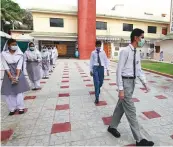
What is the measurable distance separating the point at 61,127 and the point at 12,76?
151cm

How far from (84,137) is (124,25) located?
73.1 ft

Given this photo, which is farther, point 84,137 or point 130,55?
point 84,137

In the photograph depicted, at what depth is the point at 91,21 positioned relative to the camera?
63.4ft

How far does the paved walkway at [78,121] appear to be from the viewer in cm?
263

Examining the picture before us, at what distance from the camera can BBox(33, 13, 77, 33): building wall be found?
19.9 metres

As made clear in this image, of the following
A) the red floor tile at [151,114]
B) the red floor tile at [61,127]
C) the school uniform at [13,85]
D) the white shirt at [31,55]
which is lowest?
the red floor tile at [61,127]

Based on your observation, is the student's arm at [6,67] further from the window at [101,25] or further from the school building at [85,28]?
the window at [101,25]

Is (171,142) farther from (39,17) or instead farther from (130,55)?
(39,17)

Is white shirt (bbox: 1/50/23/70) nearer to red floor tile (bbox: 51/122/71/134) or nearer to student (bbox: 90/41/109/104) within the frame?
red floor tile (bbox: 51/122/71/134)

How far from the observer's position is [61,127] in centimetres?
304

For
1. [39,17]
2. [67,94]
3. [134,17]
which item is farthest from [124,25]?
[67,94]

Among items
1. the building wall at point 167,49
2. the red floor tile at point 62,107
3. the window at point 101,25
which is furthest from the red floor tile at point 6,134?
the window at point 101,25

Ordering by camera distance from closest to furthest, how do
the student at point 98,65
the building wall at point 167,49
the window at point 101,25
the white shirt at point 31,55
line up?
the student at point 98,65, the white shirt at point 31,55, the building wall at point 167,49, the window at point 101,25

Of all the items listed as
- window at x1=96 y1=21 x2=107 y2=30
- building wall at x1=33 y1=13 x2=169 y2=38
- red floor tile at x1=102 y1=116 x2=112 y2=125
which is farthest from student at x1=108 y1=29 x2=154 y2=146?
window at x1=96 y1=21 x2=107 y2=30
